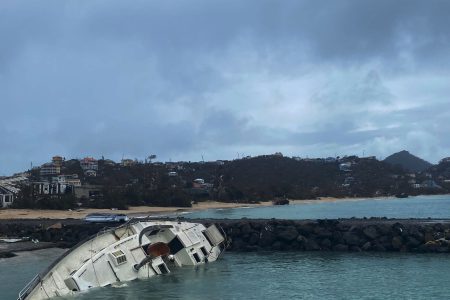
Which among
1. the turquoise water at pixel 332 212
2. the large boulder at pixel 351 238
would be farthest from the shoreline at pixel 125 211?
the large boulder at pixel 351 238

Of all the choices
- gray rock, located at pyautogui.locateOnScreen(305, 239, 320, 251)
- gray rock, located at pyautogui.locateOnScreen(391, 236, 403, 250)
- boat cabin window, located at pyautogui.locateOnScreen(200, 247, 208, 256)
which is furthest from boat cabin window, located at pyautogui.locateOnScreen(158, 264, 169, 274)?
gray rock, located at pyautogui.locateOnScreen(391, 236, 403, 250)

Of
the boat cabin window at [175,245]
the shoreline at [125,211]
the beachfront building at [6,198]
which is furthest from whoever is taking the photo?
the beachfront building at [6,198]

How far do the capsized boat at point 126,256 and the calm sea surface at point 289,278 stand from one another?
22.2 inches

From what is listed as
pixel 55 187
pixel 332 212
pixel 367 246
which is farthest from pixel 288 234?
pixel 55 187

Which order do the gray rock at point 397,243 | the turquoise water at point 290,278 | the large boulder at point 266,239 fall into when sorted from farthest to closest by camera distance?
1. the large boulder at point 266,239
2. the gray rock at point 397,243
3. the turquoise water at point 290,278

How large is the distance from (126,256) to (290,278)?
24.1ft

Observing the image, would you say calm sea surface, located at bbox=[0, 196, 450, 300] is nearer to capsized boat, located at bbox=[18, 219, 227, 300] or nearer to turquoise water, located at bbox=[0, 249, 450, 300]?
turquoise water, located at bbox=[0, 249, 450, 300]

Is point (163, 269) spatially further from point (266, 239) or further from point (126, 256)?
point (266, 239)

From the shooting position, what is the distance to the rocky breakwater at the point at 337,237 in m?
32.4

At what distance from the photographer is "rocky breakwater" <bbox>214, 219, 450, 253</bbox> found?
32.4m

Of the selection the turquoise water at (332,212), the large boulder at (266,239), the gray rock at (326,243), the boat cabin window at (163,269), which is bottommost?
the boat cabin window at (163,269)

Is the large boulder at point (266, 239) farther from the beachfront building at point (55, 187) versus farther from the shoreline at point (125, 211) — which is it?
the beachfront building at point (55, 187)

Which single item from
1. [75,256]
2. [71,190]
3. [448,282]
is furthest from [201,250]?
[71,190]

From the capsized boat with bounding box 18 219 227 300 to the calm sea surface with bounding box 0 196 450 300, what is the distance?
→ 22.2 inches
